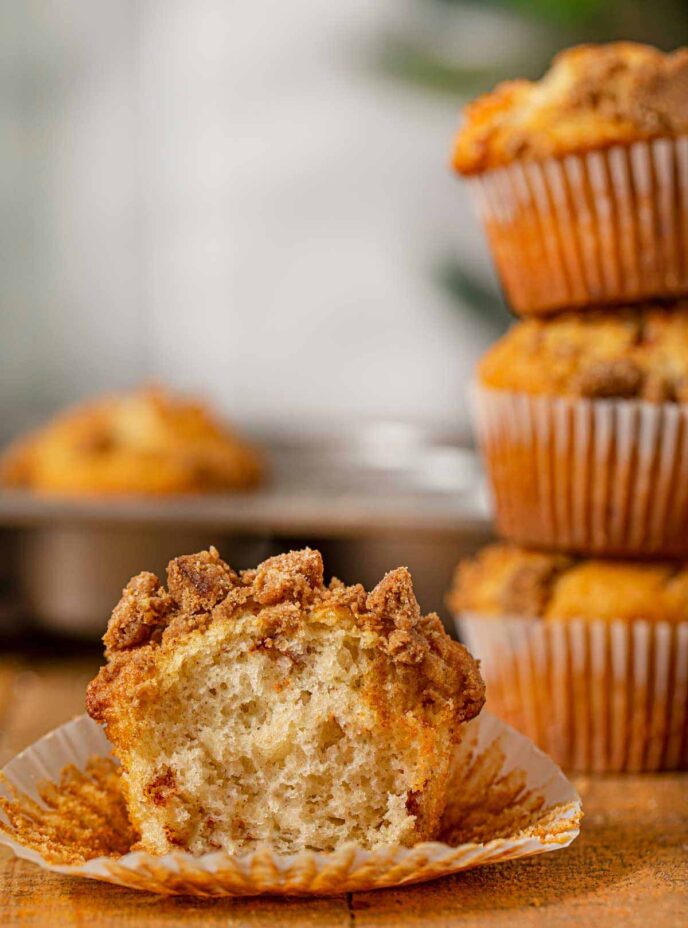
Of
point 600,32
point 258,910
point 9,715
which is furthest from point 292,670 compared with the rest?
point 600,32

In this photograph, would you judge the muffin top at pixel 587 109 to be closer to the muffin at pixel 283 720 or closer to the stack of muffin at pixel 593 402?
the stack of muffin at pixel 593 402

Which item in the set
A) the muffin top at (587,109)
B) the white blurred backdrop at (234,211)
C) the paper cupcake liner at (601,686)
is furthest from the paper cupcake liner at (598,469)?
the white blurred backdrop at (234,211)

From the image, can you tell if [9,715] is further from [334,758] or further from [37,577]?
[334,758]

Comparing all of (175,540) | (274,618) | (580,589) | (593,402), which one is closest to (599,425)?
(593,402)

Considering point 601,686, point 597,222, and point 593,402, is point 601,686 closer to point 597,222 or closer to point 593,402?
point 593,402

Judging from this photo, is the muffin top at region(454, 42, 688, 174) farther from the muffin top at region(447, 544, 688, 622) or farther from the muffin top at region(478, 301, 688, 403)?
the muffin top at region(447, 544, 688, 622)

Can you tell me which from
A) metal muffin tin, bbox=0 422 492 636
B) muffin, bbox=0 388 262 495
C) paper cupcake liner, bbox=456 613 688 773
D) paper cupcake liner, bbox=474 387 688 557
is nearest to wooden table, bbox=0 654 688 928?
paper cupcake liner, bbox=456 613 688 773
